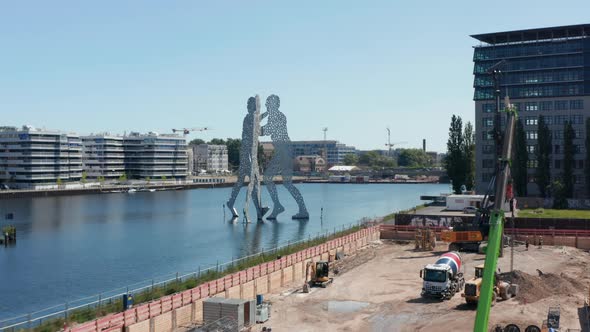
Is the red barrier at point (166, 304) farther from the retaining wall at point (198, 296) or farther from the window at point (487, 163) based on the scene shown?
the window at point (487, 163)

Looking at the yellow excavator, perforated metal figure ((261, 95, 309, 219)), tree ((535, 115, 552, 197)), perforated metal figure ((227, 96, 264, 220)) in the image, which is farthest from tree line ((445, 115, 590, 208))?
the yellow excavator

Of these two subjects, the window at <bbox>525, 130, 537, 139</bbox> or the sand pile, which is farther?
the window at <bbox>525, 130, 537, 139</bbox>

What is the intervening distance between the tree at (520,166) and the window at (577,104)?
14.7 metres

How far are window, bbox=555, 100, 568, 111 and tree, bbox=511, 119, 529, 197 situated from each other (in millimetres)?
13253

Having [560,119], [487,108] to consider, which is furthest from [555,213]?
[487,108]

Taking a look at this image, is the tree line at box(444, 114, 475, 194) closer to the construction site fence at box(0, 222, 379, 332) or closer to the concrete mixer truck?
the construction site fence at box(0, 222, 379, 332)

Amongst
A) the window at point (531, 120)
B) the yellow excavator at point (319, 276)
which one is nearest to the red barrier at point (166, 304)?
the yellow excavator at point (319, 276)

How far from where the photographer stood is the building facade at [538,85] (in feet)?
420

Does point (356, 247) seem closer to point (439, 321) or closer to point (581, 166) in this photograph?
point (439, 321)

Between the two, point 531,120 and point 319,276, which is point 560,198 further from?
point 319,276

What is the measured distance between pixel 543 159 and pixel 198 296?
310 ft

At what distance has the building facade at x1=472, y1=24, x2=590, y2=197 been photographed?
127938mm

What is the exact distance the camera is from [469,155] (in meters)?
141

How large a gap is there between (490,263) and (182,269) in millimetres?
48353
